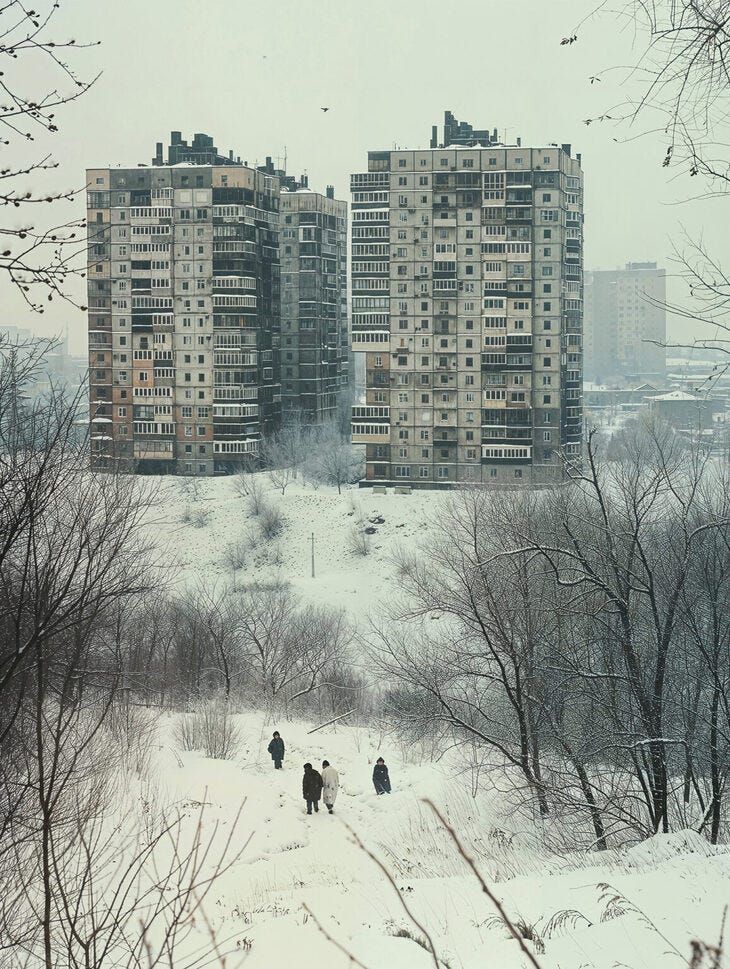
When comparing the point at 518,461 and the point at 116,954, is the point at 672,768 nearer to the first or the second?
the point at 116,954

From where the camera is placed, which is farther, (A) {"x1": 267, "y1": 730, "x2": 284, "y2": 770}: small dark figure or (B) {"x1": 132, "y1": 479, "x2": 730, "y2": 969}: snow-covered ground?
(A) {"x1": 267, "y1": 730, "x2": 284, "y2": 770}: small dark figure

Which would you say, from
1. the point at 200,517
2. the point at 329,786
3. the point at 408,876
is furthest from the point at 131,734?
the point at 200,517

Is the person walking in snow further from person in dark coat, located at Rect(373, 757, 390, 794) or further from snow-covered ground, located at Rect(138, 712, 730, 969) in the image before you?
person in dark coat, located at Rect(373, 757, 390, 794)

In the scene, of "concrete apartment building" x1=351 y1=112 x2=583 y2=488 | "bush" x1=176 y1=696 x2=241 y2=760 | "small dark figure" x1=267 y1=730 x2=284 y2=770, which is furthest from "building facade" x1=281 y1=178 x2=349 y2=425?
"small dark figure" x1=267 y1=730 x2=284 y2=770

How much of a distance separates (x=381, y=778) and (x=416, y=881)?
3668 millimetres

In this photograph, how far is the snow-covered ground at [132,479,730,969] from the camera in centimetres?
446

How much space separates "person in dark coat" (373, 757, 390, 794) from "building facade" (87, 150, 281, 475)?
81.0 ft

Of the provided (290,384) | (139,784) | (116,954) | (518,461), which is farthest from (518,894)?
(290,384)

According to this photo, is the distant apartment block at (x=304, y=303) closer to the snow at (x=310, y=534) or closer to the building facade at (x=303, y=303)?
the building facade at (x=303, y=303)

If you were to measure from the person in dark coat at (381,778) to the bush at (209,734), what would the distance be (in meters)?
1.90

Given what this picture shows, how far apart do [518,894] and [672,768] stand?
261 cm

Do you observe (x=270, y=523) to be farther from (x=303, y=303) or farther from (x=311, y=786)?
(x=311, y=786)

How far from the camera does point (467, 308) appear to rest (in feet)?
106

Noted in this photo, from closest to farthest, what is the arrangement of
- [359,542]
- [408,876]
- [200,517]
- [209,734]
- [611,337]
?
1. [408,876]
2. [209,734]
3. [359,542]
4. [200,517]
5. [611,337]
